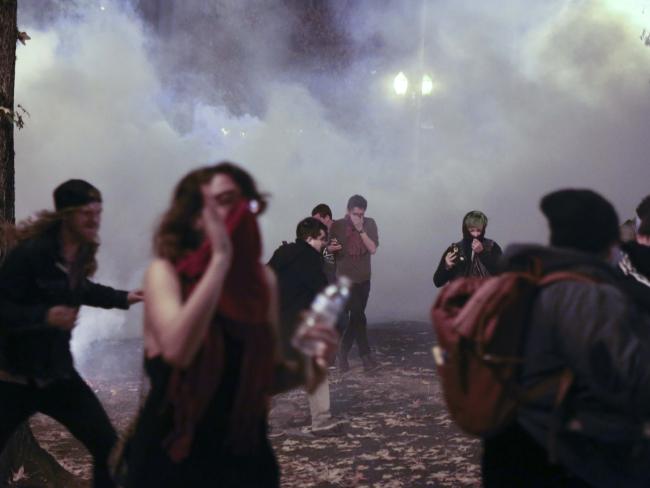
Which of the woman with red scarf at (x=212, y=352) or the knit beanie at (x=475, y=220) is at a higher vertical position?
the knit beanie at (x=475, y=220)

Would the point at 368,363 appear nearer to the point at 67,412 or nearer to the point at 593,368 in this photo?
the point at 67,412

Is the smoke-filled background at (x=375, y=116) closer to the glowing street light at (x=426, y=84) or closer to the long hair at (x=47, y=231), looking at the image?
the glowing street light at (x=426, y=84)

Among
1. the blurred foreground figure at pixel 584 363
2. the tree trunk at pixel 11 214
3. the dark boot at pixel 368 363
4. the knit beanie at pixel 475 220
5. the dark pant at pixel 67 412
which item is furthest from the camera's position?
the dark boot at pixel 368 363

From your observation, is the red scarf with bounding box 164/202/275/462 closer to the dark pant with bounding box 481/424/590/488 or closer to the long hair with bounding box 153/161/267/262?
the long hair with bounding box 153/161/267/262

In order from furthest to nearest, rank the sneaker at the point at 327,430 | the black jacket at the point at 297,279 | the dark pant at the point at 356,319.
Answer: the dark pant at the point at 356,319 < the sneaker at the point at 327,430 < the black jacket at the point at 297,279

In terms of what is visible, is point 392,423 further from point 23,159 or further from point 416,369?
point 23,159

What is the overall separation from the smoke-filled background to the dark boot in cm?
458

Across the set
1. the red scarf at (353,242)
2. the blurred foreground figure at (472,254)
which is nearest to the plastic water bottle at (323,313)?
the blurred foreground figure at (472,254)

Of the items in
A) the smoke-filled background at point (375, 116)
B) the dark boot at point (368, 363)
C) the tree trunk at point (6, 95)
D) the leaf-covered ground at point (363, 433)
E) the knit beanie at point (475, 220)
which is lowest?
the leaf-covered ground at point (363, 433)

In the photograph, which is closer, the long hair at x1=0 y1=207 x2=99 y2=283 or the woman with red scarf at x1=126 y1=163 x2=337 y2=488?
the woman with red scarf at x1=126 y1=163 x2=337 y2=488

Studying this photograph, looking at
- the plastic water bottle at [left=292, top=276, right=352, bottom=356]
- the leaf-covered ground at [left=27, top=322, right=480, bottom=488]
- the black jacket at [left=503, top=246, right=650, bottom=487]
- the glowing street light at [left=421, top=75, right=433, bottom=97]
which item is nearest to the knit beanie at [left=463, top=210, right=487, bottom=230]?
the leaf-covered ground at [left=27, top=322, right=480, bottom=488]

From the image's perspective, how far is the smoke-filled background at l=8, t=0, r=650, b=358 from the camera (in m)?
16.4

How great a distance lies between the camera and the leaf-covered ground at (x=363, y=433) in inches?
250

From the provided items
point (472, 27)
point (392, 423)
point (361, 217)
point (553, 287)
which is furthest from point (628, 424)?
point (472, 27)
